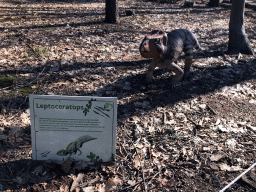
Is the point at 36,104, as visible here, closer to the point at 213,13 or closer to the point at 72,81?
the point at 72,81

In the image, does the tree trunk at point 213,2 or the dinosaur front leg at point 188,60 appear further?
the tree trunk at point 213,2

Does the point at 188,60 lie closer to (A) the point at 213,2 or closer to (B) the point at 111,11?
(B) the point at 111,11

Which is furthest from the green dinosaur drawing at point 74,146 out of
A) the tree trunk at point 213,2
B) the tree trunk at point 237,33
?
the tree trunk at point 213,2

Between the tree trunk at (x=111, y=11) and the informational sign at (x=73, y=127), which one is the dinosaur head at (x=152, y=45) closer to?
the informational sign at (x=73, y=127)

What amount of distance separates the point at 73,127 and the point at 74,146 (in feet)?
0.91

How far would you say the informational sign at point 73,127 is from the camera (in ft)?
8.44

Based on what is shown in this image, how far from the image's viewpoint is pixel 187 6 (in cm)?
1249

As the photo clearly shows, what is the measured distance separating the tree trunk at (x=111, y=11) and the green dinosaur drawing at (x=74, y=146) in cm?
673

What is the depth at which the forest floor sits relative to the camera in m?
2.81

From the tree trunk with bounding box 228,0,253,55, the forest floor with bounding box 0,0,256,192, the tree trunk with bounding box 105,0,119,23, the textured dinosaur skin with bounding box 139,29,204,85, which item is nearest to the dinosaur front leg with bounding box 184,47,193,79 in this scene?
the textured dinosaur skin with bounding box 139,29,204,85

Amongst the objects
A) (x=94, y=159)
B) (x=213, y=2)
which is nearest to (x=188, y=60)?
(x=94, y=159)

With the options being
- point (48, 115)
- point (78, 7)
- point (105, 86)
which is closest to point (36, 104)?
point (48, 115)

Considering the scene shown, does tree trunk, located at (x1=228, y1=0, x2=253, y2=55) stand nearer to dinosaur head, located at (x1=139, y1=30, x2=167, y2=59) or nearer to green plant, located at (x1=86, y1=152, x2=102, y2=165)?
dinosaur head, located at (x1=139, y1=30, x2=167, y2=59)

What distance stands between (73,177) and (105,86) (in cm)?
233
